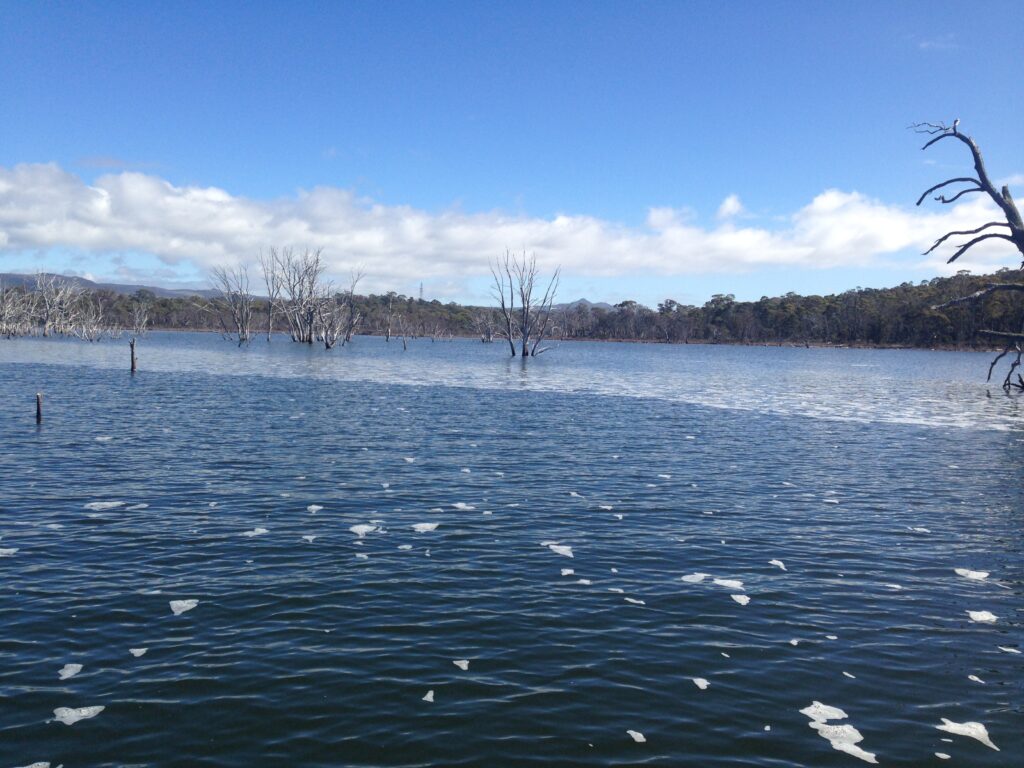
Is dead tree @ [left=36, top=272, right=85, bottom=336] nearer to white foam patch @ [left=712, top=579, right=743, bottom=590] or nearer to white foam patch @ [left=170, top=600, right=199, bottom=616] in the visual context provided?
white foam patch @ [left=170, top=600, right=199, bottom=616]

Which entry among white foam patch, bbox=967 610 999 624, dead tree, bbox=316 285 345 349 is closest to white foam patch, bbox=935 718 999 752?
white foam patch, bbox=967 610 999 624

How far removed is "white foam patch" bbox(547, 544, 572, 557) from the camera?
43.9 feet

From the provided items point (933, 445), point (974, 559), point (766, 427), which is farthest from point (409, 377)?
point (974, 559)

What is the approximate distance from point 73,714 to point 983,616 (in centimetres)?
1233

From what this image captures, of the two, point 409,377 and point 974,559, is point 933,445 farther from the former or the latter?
point 409,377

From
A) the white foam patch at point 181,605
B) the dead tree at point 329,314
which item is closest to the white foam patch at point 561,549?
the white foam patch at point 181,605

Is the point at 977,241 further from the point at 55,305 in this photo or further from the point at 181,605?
the point at 55,305

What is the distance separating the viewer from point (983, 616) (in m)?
10.8

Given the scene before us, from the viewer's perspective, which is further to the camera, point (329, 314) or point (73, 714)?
point (329, 314)

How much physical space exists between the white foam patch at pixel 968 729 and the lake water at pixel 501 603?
0.28 feet

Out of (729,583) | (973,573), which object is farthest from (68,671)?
(973,573)

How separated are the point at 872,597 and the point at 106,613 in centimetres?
1173

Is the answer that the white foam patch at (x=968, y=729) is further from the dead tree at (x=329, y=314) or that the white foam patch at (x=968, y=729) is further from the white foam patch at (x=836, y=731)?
the dead tree at (x=329, y=314)

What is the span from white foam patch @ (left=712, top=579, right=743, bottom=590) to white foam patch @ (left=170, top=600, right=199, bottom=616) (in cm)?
830
